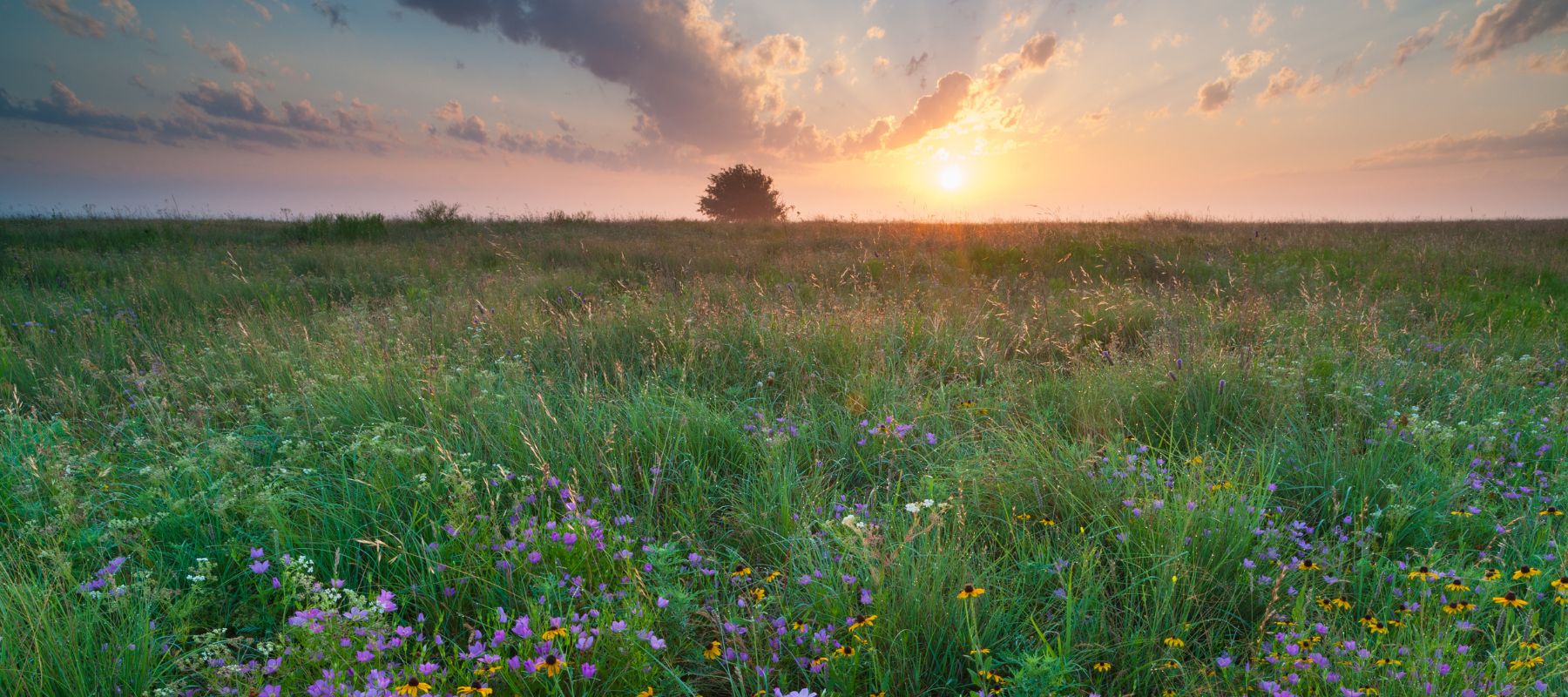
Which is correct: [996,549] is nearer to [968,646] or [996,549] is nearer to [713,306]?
[968,646]

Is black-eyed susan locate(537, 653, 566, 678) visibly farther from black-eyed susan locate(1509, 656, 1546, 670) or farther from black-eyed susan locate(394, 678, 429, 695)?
black-eyed susan locate(1509, 656, 1546, 670)

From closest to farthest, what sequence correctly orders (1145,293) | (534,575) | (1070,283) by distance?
(534,575) < (1145,293) < (1070,283)

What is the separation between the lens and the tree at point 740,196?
138ft

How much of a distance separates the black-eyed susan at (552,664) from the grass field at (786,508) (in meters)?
0.01

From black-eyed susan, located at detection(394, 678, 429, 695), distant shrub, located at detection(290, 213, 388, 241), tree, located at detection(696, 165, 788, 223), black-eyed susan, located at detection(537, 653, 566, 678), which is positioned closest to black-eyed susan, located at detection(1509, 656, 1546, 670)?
black-eyed susan, located at detection(537, 653, 566, 678)

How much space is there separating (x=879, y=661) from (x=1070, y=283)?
7598mm

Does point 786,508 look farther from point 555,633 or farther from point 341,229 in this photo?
point 341,229

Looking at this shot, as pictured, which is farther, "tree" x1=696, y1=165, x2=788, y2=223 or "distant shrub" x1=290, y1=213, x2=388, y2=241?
"tree" x1=696, y1=165, x2=788, y2=223

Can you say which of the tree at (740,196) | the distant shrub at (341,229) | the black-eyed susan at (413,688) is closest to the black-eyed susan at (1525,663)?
the black-eyed susan at (413,688)

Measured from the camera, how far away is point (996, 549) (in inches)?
97.5

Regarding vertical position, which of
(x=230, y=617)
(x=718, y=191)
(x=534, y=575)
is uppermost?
(x=718, y=191)

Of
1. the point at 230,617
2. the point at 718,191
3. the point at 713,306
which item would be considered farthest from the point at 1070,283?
the point at 718,191

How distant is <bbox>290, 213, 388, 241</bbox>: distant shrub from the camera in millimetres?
14000

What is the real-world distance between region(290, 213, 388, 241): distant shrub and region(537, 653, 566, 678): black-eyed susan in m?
14.7
